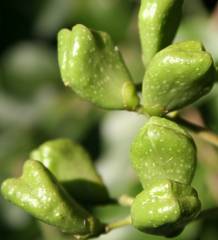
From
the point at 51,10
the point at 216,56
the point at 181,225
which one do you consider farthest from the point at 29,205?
the point at 51,10

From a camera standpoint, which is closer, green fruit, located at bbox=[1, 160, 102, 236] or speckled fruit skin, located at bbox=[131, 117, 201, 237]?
speckled fruit skin, located at bbox=[131, 117, 201, 237]

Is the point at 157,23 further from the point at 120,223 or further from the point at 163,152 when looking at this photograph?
the point at 120,223

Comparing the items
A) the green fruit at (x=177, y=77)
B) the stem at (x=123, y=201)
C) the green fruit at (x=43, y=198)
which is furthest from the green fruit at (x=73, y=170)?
the green fruit at (x=177, y=77)

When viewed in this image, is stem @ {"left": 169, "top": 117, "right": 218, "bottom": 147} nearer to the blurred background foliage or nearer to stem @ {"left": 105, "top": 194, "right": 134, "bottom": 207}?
stem @ {"left": 105, "top": 194, "right": 134, "bottom": 207}

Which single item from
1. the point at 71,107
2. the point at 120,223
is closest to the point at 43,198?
the point at 120,223

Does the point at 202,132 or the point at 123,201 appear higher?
the point at 202,132

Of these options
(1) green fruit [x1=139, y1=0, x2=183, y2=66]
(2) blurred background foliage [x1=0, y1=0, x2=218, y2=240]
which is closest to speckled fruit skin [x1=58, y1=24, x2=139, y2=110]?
(1) green fruit [x1=139, y1=0, x2=183, y2=66]
